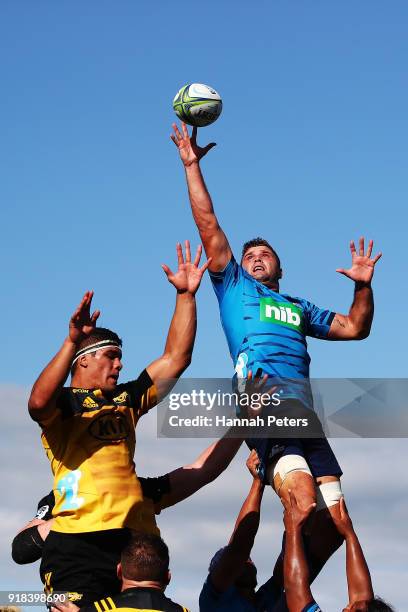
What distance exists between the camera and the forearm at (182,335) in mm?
9758

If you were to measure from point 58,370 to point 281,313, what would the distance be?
291 centimetres

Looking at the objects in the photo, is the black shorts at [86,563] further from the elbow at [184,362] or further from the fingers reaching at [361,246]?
the fingers reaching at [361,246]

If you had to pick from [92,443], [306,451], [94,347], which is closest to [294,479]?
[306,451]

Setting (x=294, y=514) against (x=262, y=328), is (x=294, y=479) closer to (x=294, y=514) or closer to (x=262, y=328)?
(x=294, y=514)

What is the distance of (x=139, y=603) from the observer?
305 inches

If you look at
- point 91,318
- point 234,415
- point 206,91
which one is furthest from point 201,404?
point 206,91

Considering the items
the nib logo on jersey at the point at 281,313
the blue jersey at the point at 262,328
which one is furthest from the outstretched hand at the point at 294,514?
the nib logo on jersey at the point at 281,313

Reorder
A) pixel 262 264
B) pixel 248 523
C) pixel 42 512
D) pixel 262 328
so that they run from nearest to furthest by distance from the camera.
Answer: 1. pixel 42 512
2. pixel 262 328
3. pixel 248 523
4. pixel 262 264

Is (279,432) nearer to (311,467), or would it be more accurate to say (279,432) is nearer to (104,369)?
(311,467)

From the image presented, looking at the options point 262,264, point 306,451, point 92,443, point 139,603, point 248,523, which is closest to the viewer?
point 139,603

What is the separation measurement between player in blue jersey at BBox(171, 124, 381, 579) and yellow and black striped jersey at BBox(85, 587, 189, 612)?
2007mm

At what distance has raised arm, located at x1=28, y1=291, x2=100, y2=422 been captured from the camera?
8.63 m

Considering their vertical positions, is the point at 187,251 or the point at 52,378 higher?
the point at 187,251

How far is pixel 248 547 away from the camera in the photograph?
422 inches
